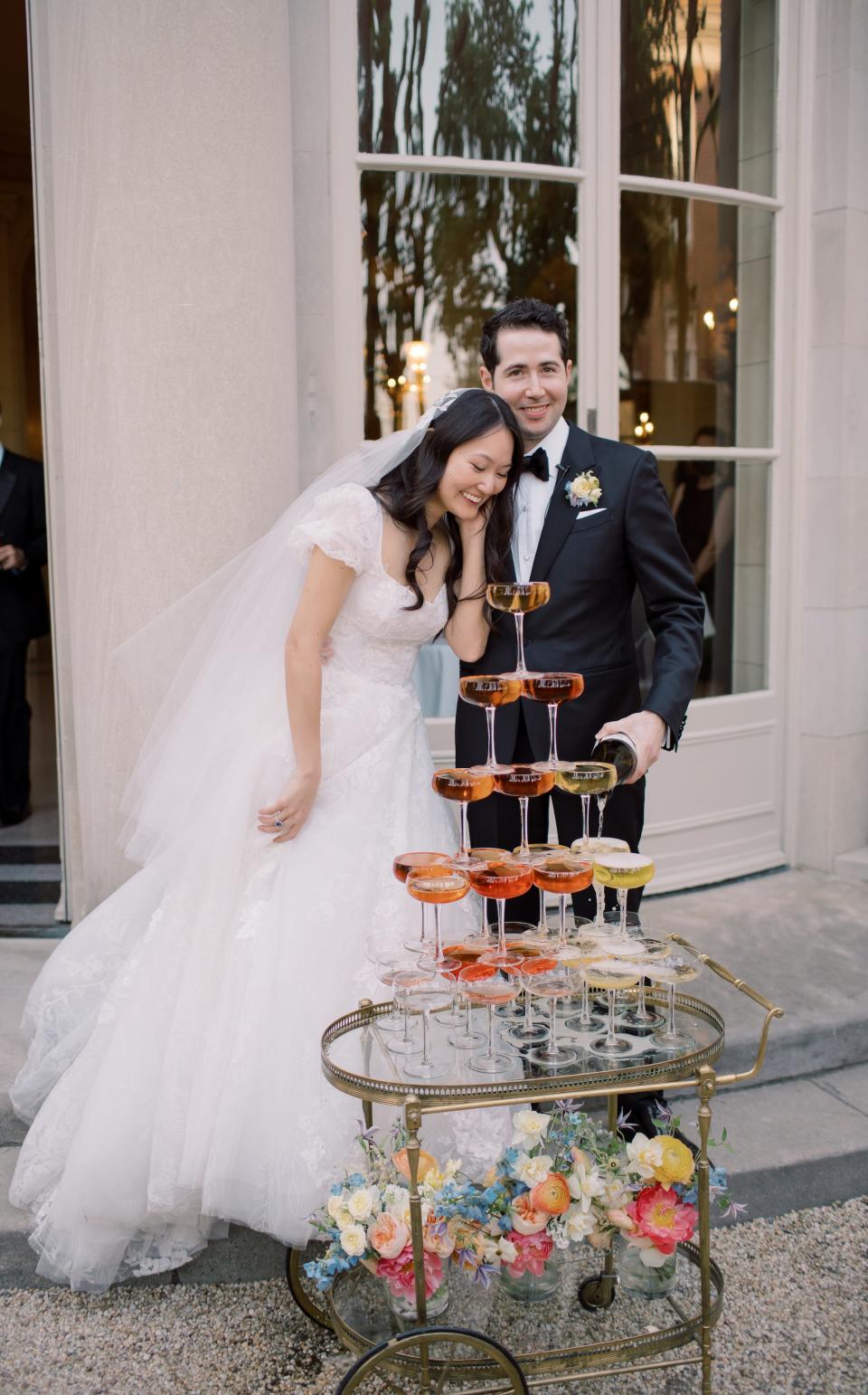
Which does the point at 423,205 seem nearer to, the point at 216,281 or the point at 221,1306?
the point at 216,281

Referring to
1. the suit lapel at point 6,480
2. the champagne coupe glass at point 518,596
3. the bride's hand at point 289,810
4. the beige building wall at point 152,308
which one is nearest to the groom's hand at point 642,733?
the champagne coupe glass at point 518,596

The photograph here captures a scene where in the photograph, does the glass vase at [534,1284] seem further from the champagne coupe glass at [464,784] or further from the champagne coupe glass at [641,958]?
the champagne coupe glass at [464,784]

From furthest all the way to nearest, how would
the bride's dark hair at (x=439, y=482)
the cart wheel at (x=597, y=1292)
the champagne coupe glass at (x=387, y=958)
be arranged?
1. the bride's dark hair at (x=439, y=482)
2. the cart wheel at (x=597, y=1292)
3. the champagne coupe glass at (x=387, y=958)

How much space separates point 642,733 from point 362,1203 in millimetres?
1018

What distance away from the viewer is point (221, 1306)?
2387 millimetres

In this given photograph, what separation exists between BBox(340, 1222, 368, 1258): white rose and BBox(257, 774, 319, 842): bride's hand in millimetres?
865

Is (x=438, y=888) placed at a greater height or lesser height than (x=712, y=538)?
lesser

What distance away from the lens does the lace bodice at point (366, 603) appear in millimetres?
2508

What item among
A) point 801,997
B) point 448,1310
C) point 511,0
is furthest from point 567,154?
point 448,1310

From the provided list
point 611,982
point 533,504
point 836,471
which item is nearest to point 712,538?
point 836,471

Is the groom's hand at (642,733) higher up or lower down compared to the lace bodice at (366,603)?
lower down

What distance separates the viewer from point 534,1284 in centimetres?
206

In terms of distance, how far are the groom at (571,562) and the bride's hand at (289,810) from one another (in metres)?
0.43

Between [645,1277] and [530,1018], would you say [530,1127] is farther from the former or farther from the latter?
[645,1277]
